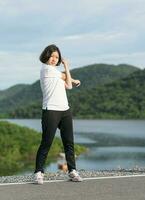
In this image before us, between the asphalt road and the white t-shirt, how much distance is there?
1131mm

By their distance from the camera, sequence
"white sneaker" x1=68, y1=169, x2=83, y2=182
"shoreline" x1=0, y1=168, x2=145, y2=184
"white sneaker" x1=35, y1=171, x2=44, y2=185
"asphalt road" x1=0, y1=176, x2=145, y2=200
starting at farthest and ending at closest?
"shoreline" x1=0, y1=168, x2=145, y2=184, "white sneaker" x1=68, y1=169, x2=83, y2=182, "white sneaker" x1=35, y1=171, x2=44, y2=185, "asphalt road" x1=0, y1=176, x2=145, y2=200

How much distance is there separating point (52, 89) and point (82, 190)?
1580 millimetres

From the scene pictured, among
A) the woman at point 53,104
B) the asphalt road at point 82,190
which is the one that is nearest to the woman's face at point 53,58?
the woman at point 53,104

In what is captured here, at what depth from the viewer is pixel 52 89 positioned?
7.77 m

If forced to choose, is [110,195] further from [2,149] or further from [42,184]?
[2,149]

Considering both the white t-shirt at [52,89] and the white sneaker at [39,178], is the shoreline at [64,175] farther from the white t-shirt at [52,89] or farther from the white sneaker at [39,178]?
the white t-shirt at [52,89]

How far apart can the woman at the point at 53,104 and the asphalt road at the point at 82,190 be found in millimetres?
308

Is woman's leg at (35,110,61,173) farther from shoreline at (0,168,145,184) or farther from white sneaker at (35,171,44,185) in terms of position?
shoreline at (0,168,145,184)

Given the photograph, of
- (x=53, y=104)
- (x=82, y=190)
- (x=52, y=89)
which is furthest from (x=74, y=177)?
(x=52, y=89)

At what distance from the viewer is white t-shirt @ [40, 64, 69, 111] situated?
306 inches

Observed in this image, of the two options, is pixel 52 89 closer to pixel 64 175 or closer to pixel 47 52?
pixel 47 52

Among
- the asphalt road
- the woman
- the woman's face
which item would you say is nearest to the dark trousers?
the woman

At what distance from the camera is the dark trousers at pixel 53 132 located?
7.80m

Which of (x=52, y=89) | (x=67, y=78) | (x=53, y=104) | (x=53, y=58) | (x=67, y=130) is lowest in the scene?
(x=67, y=130)
